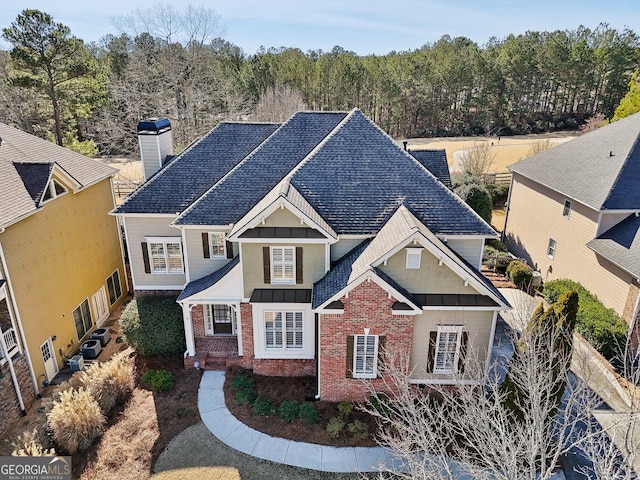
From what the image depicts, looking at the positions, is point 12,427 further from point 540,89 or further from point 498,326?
point 540,89

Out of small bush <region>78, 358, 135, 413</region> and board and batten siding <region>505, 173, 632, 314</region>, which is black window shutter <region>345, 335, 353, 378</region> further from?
board and batten siding <region>505, 173, 632, 314</region>

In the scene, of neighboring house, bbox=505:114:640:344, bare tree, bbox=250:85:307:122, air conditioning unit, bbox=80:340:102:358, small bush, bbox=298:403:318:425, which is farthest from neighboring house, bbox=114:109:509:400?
bare tree, bbox=250:85:307:122

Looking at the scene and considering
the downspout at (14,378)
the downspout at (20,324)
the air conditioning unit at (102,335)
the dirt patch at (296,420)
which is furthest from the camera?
the air conditioning unit at (102,335)

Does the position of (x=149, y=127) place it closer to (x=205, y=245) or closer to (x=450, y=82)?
(x=205, y=245)

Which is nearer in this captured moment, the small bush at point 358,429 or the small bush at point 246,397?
the small bush at point 358,429

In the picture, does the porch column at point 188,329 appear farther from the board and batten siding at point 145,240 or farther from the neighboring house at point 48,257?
the neighboring house at point 48,257

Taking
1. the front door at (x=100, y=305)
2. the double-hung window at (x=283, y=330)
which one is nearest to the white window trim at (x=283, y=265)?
the double-hung window at (x=283, y=330)
